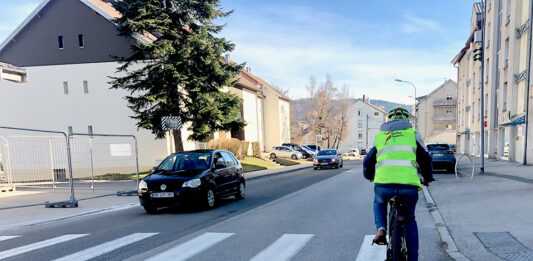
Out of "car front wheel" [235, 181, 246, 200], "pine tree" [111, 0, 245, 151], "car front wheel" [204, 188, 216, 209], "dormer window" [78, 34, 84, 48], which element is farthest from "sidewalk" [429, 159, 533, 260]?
"dormer window" [78, 34, 84, 48]

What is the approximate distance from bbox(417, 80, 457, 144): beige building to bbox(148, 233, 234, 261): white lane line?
68041 mm

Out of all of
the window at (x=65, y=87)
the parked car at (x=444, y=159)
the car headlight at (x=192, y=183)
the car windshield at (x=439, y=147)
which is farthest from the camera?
the window at (x=65, y=87)

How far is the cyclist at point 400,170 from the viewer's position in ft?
11.3

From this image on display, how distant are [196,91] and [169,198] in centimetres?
1033

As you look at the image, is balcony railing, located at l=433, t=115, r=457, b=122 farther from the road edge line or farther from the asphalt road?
the road edge line

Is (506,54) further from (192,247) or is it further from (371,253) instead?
(192,247)

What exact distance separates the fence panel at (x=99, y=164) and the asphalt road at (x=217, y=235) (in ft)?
15.9

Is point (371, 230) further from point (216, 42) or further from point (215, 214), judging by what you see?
point (216, 42)

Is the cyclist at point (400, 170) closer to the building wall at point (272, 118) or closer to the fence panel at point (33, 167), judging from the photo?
the fence panel at point (33, 167)

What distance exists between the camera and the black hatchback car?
8148 millimetres

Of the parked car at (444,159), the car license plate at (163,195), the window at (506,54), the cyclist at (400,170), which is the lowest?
the parked car at (444,159)

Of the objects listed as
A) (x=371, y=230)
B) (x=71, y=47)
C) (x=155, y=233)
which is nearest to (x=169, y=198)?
(x=155, y=233)

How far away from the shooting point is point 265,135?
51375 millimetres

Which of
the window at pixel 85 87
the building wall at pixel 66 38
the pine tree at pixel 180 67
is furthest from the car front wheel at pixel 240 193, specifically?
the window at pixel 85 87
